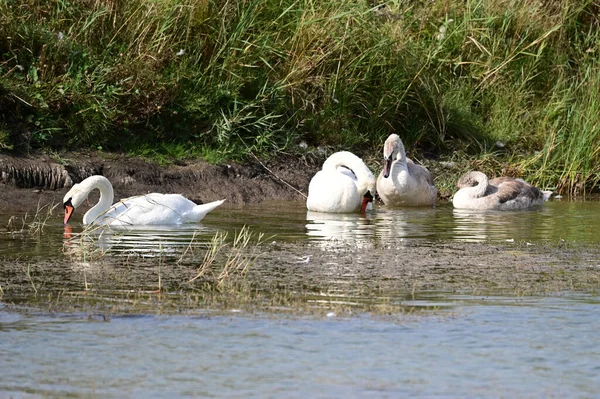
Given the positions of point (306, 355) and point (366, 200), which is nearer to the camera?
point (306, 355)

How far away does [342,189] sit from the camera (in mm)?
11203

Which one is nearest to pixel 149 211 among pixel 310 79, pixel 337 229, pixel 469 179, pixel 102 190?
pixel 102 190

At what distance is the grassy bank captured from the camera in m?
11.8

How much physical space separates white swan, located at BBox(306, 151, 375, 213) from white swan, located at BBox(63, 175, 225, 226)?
1763 mm

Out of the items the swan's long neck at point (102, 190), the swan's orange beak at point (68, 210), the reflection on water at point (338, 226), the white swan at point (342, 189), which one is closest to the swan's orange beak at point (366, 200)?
the white swan at point (342, 189)

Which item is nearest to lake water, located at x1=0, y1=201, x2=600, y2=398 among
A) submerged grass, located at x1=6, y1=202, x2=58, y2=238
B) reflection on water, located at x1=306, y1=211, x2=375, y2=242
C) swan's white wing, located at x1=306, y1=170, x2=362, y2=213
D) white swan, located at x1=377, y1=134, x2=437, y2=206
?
submerged grass, located at x1=6, y1=202, x2=58, y2=238

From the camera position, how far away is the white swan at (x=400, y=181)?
12180 mm

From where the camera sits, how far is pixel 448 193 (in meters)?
13.4

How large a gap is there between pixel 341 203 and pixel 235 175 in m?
1.66

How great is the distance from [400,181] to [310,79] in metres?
1.72

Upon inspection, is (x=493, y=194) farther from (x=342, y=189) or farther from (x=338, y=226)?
(x=338, y=226)

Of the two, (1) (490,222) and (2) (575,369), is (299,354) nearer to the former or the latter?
(2) (575,369)

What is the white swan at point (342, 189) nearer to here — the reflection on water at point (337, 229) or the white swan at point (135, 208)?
the reflection on water at point (337, 229)

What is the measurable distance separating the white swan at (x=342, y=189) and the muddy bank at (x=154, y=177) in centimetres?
101
